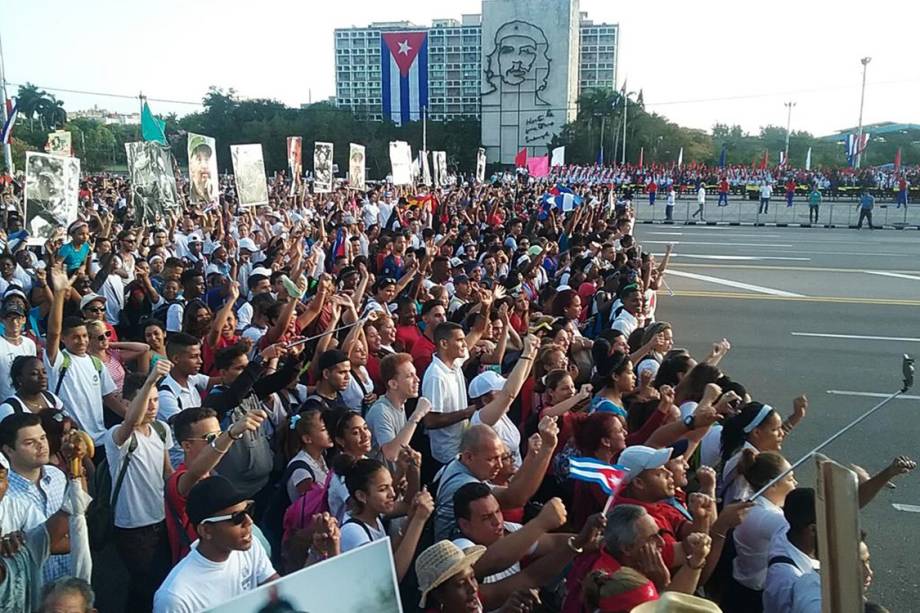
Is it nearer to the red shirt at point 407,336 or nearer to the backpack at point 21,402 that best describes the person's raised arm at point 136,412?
the backpack at point 21,402

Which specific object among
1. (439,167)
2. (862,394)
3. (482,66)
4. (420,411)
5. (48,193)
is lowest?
Result: (862,394)

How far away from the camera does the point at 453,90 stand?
137 metres

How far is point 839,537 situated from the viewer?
1561 millimetres

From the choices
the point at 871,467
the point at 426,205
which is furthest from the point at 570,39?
the point at 871,467

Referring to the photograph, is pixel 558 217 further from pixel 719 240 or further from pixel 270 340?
pixel 270 340

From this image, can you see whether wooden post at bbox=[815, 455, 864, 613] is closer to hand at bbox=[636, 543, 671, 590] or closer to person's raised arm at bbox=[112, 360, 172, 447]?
hand at bbox=[636, 543, 671, 590]

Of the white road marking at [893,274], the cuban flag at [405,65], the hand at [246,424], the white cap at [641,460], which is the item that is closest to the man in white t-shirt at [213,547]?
the hand at [246,424]

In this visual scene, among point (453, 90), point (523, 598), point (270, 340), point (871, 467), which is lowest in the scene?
point (871, 467)

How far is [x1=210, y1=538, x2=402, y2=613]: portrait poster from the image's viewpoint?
79.6 inches

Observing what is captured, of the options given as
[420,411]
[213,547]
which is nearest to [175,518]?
[213,547]

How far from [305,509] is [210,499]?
2.34 feet

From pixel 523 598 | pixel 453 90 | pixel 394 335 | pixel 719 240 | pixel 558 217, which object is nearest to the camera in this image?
pixel 523 598

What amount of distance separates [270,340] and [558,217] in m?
13.6

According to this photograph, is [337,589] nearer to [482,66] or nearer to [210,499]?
[210,499]
